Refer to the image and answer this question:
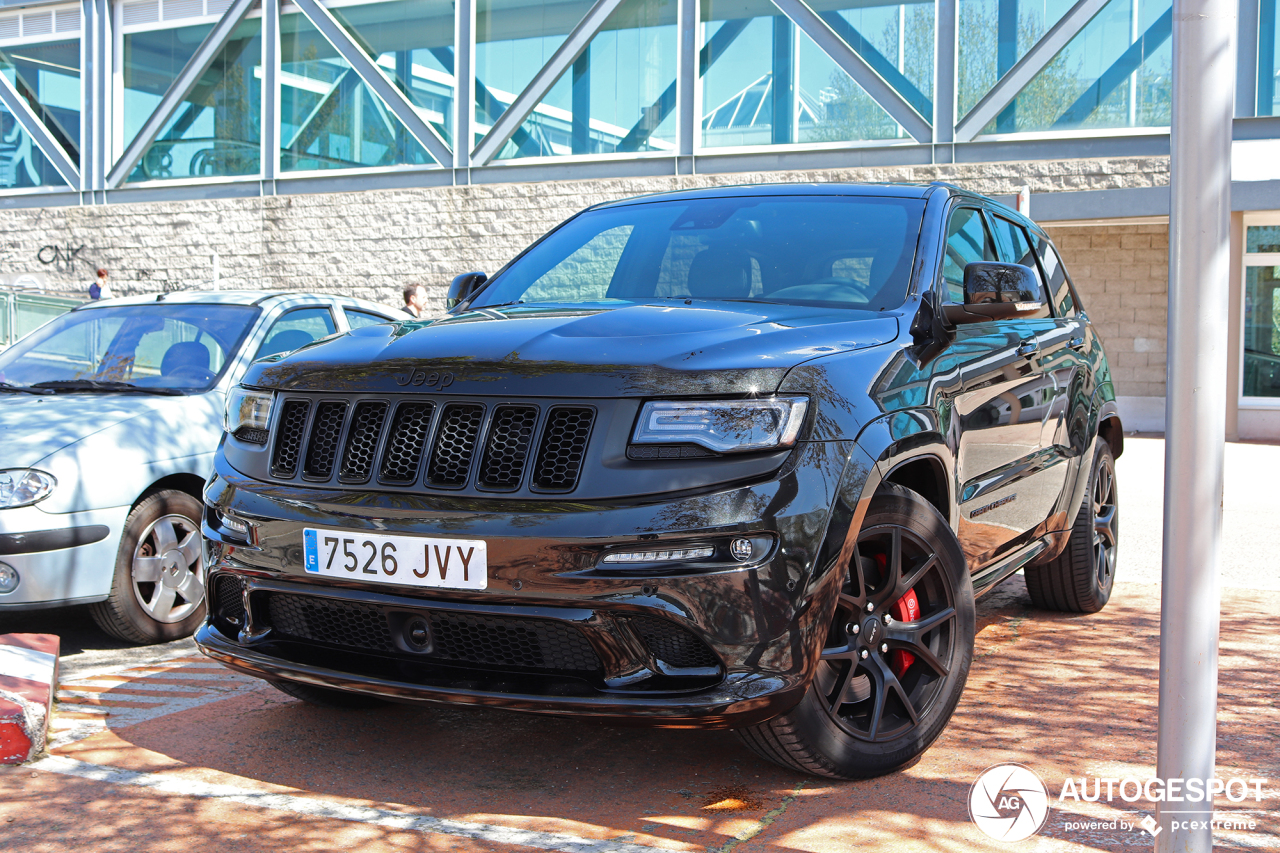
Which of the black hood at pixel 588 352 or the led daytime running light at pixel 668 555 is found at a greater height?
the black hood at pixel 588 352

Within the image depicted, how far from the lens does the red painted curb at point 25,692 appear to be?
12.0ft

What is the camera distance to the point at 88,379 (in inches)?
230

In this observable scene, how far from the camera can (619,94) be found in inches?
701

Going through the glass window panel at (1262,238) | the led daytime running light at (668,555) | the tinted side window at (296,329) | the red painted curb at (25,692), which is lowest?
the red painted curb at (25,692)

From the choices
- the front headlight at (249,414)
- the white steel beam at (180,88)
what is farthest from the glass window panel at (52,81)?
the front headlight at (249,414)

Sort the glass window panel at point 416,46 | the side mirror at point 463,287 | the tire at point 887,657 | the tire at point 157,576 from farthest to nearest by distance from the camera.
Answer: the glass window panel at point 416,46 → the tire at point 157,576 → the side mirror at point 463,287 → the tire at point 887,657

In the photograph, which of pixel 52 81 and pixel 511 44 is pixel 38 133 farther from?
pixel 511 44

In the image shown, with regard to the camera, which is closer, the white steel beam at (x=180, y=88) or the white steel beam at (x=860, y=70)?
the white steel beam at (x=860, y=70)

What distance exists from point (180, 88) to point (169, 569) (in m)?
17.3

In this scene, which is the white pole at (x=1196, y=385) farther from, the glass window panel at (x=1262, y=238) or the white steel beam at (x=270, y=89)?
the white steel beam at (x=270, y=89)

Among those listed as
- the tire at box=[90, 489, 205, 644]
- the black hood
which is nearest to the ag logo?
the black hood

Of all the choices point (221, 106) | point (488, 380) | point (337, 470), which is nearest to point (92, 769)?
point (337, 470)

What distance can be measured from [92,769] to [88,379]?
2.76 meters

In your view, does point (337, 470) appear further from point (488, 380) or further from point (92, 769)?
point (92, 769)
